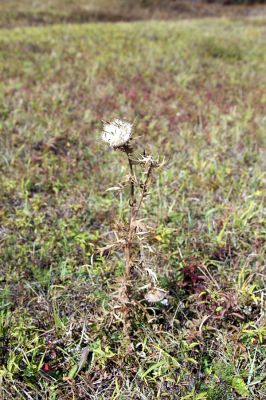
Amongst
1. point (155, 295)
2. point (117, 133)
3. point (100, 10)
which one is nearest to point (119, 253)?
point (155, 295)

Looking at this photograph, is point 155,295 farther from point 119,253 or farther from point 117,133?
point 117,133

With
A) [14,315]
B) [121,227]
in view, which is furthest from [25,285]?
[121,227]

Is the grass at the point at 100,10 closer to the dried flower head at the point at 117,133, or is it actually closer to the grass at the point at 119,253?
the grass at the point at 119,253

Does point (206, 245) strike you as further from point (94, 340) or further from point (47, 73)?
point (47, 73)

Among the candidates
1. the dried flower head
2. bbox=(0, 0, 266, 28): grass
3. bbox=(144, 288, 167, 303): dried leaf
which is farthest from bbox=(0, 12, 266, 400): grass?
bbox=(0, 0, 266, 28): grass

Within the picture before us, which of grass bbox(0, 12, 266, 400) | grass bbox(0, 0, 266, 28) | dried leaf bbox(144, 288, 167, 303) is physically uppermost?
grass bbox(0, 0, 266, 28)

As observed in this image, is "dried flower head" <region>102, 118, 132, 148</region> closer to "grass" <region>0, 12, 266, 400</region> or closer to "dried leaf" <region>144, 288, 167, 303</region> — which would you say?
"grass" <region>0, 12, 266, 400</region>
